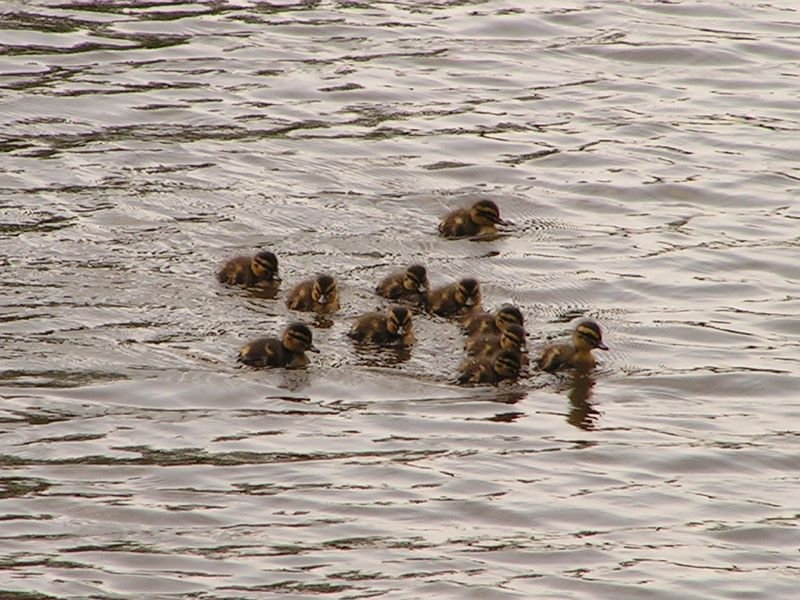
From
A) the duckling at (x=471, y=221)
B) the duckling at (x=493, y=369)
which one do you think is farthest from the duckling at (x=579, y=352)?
the duckling at (x=471, y=221)

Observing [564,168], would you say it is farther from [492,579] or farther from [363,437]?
[492,579]

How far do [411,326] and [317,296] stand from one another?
→ 509 mm

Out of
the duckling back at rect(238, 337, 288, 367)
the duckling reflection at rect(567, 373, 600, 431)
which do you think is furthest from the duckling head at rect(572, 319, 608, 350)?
the duckling back at rect(238, 337, 288, 367)

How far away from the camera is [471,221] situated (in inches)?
385

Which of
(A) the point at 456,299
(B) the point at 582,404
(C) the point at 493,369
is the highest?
(A) the point at 456,299

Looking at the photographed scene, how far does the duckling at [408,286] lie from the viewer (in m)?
8.64

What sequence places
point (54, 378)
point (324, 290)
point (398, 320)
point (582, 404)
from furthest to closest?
point (324, 290) → point (398, 320) → point (582, 404) → point (54, 378)

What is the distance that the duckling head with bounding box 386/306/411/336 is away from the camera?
8.02 meters

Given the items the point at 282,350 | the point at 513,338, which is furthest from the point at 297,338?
the point at 513,338

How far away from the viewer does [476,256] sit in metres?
9.65

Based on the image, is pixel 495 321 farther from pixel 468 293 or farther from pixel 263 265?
pixel 263 265

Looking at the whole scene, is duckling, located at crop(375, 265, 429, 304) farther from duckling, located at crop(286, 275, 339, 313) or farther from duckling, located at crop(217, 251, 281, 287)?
duckling, located at crop(217, 251, 281, 287)

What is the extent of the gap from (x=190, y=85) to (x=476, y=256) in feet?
11.6

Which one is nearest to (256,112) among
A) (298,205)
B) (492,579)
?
(298,205)
